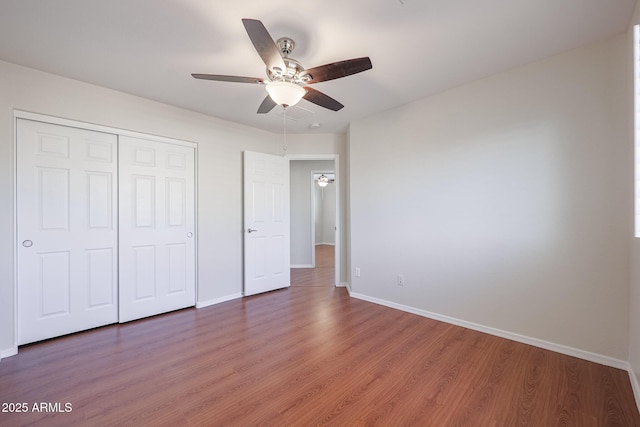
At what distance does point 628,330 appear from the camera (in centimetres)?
194

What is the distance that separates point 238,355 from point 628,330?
2965mm

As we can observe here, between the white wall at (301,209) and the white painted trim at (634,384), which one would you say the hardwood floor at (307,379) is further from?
the white wall at (301,209)

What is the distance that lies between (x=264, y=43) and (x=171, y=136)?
7.36ft

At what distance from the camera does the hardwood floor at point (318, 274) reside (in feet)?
15.0

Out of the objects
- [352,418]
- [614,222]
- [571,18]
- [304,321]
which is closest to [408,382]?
[352,418]

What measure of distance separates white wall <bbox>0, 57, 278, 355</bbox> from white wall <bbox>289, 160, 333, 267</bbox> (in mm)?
1927

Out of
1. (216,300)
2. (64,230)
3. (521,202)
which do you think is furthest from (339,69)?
(216,300)

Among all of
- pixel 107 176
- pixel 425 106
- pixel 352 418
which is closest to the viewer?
pixel 352 418

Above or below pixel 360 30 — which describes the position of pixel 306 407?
below

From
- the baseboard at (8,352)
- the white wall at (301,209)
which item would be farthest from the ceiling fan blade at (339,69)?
the white wall at (301,209)

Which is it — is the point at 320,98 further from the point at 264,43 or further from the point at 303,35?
the point at 264,43

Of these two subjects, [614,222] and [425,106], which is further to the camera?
[425,106]

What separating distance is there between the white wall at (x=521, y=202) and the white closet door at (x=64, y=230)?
315 cm

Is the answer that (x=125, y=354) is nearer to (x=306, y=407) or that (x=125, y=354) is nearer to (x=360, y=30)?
(x=306, y=407)
